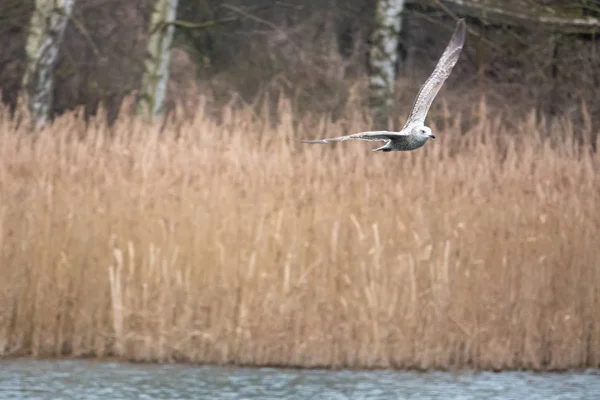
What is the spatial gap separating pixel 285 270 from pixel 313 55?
6935 millimetres

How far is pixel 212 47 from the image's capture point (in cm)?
1391

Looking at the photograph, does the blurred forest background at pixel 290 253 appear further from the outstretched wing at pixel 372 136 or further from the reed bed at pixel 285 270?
the outstretched wing at pixel 372 136

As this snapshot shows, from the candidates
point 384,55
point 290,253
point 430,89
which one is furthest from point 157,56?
point 430,89

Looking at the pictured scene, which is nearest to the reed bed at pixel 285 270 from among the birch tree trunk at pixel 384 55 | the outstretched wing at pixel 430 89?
the outstretched wing at pixel 430 89

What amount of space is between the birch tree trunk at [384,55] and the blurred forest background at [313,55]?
2.69 feet

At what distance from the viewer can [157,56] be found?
10.7m

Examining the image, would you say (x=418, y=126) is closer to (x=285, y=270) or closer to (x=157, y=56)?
(x=285, y=270)

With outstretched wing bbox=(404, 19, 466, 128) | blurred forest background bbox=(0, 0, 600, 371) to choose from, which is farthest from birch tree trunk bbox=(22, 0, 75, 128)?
outstretched wing bbox=(404, 19, 466, 128)

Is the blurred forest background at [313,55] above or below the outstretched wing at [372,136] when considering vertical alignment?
above

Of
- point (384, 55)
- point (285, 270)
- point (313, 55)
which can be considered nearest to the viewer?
point (285, 270)

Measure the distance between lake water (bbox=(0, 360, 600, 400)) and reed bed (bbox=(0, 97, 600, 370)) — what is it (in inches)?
3.1

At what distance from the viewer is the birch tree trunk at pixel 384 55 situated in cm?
1038

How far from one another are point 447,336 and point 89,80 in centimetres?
672

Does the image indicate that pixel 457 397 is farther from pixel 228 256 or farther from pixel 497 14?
pixel 497 14
